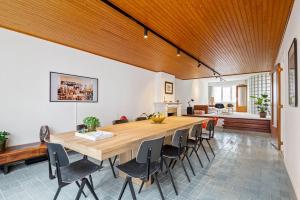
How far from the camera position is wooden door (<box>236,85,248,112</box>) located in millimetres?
11406

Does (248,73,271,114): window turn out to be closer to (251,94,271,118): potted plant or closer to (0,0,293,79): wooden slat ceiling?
(251,94,271,118): potted plant

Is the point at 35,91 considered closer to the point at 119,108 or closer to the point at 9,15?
the point at 9,15

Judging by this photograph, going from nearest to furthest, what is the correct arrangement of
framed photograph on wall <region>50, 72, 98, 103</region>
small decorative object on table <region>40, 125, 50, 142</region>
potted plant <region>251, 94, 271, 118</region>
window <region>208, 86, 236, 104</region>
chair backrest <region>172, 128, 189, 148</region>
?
chair backrest <region>172, 128, 189, 148</region>
small decorative object on table <region>40, 125, 50, 142</region>
framed photograph on wall <region>50, 72, 98, 103</region>
potted plant <region>251, 94, 271, 118</region>
window <region>208, 86, 236, 104</region>

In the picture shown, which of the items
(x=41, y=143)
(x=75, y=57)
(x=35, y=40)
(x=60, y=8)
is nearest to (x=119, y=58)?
(x=75, y=57)

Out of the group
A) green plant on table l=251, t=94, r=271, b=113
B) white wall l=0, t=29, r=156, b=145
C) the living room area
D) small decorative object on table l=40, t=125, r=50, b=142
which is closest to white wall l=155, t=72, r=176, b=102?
the living room area

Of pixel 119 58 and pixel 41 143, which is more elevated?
pixel 119 58

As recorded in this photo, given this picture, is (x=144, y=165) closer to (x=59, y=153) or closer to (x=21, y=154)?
(x=59, y=153)

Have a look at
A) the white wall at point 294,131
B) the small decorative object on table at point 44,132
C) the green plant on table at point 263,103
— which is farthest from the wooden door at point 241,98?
the small decorative object on table at point 44,132

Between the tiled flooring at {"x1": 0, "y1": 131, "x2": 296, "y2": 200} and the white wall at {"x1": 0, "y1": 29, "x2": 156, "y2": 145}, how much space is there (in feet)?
2.72

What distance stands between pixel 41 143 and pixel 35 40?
2.06 metres

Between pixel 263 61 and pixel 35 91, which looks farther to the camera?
pixel 263 61

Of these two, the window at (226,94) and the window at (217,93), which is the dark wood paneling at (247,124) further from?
the window at (217,93)

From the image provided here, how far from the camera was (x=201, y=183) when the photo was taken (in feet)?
7.88

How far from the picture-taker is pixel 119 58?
4695mm
